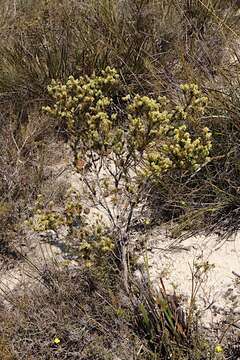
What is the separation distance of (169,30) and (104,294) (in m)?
2.30

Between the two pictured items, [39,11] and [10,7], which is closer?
[39,11]

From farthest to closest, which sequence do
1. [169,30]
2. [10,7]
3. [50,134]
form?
[10,7] < [169,30] < [50,134]

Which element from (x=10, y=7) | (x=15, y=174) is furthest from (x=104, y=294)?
(x=10, y=7)

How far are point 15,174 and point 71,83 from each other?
0.92 m

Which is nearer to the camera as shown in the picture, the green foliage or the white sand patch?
the green foliage

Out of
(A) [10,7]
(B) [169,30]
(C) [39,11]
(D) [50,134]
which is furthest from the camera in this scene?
(A) [10,7]

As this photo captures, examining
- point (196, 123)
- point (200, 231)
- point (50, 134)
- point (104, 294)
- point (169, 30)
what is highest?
point (169, 30)

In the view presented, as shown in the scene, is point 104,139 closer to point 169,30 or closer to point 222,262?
point 222,262

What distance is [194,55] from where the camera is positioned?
3.48 meters

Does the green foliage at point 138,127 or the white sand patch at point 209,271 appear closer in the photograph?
the green foliage at point 138,127

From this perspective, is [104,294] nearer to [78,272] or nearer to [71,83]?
[78,272]

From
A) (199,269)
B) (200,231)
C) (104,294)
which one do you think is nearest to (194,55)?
(200,231)

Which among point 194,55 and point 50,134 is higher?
point 194,55

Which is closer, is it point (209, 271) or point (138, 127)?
point (138, 127)
